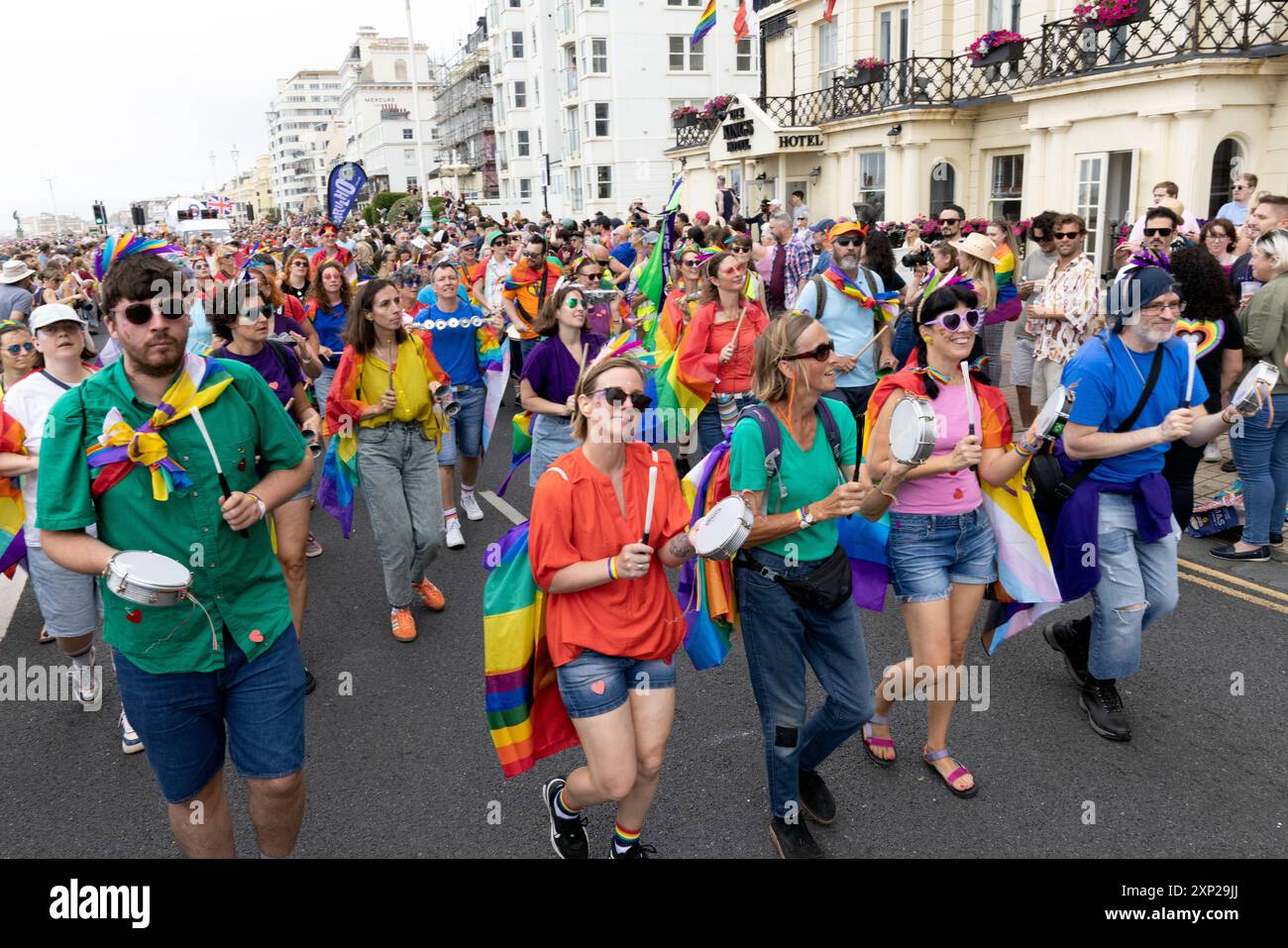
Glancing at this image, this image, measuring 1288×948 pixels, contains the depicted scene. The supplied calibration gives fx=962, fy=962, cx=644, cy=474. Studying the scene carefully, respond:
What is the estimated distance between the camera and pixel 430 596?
629 centimetres

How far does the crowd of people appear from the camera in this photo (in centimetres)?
291

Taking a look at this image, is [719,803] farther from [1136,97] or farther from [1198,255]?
[1136,97]

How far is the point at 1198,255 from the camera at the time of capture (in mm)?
5434

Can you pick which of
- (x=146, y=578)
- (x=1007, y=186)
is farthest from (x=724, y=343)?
(x=1007, y=186)

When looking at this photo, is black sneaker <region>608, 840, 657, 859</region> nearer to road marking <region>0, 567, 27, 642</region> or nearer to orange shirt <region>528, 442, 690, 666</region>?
orange shirt <region>528, 442, 690, 666</region>

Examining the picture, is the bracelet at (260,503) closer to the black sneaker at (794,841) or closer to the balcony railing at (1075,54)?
the black sneaker at (794,841)

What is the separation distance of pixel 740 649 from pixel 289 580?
255 centimetres

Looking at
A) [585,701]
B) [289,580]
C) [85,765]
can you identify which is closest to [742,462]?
[585,701]

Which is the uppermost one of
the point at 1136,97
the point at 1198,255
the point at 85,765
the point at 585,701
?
the point at 1136,97

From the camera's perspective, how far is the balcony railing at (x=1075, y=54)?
1380 cm
